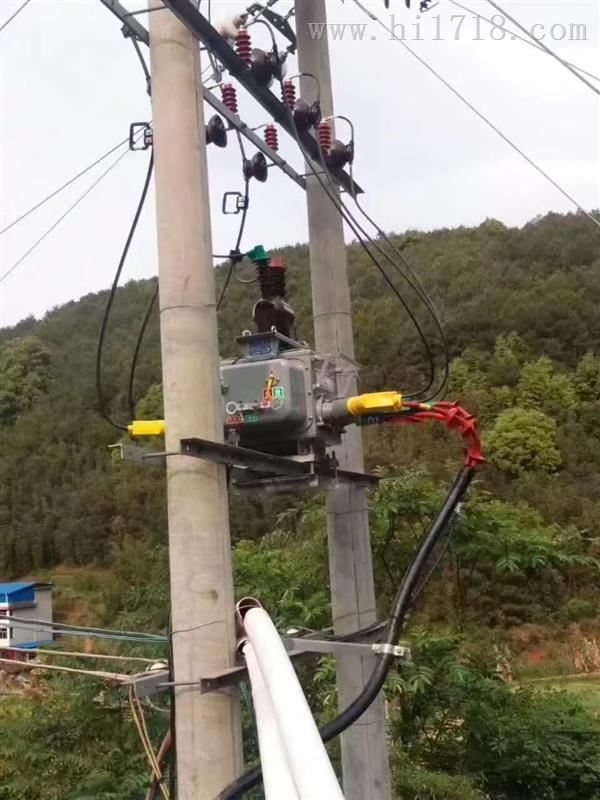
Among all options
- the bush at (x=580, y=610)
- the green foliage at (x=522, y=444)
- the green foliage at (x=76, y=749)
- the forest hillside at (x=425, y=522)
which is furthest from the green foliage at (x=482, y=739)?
the green foliage at (x=522, y=444)

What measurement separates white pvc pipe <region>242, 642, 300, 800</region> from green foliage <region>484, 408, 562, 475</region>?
16.7 m

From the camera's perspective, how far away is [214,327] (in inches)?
77.7

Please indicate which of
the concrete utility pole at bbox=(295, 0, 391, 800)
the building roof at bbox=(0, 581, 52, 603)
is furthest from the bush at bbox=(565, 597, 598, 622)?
the concrete utility pole at bbox=(295, 0, 391, 800)

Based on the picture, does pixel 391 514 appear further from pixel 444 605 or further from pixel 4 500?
pixel 4 500

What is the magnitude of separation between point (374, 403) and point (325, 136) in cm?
126

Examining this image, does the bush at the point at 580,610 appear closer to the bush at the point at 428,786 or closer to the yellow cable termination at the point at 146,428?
the bush at the point at 428,786

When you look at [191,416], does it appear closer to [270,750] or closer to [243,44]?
[270,750]

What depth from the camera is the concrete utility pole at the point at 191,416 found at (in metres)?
1.82

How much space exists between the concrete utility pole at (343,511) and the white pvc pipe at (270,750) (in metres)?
1.26

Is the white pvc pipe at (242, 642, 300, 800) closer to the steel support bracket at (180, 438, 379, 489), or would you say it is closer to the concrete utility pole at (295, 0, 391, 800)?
the steel support bracket at (180, 438, 379, 489)

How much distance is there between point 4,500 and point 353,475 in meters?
24.8

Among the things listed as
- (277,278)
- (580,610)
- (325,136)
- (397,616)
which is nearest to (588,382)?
(580,610)

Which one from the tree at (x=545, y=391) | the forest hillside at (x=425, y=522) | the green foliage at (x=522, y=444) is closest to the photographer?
the forest hillside at (x=425, y=522)

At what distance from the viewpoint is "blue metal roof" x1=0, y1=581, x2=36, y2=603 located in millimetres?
13930
